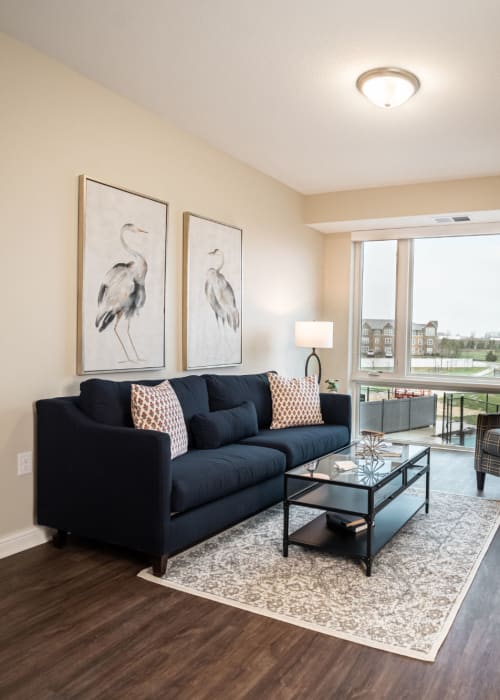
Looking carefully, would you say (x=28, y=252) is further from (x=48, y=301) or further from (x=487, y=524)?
(x=487, y=524)

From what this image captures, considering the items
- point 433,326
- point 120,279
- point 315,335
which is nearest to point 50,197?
point 120,279

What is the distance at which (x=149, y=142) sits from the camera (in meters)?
4.16

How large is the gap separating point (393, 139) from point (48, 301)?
2902 mm

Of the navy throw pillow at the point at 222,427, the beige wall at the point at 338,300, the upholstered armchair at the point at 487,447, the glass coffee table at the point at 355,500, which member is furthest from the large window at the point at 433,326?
the navy throw pillow at the point at 222,427

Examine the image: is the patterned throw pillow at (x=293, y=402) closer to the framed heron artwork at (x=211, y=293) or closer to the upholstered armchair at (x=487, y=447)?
the framed heron artwork at (x=211, y=293)

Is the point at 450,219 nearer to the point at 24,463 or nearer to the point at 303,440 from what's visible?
the point at 303,440

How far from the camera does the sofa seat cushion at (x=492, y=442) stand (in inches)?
176

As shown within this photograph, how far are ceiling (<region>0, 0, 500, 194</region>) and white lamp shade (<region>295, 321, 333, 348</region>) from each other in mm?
1607

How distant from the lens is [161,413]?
11.3 ft

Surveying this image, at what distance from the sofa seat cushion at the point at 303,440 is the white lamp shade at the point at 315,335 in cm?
101

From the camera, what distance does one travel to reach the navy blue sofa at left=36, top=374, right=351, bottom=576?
2896mm

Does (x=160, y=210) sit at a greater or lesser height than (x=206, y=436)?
greater

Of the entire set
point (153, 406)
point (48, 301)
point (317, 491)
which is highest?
point (48, 301)

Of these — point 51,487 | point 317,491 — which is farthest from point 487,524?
point 51,487
